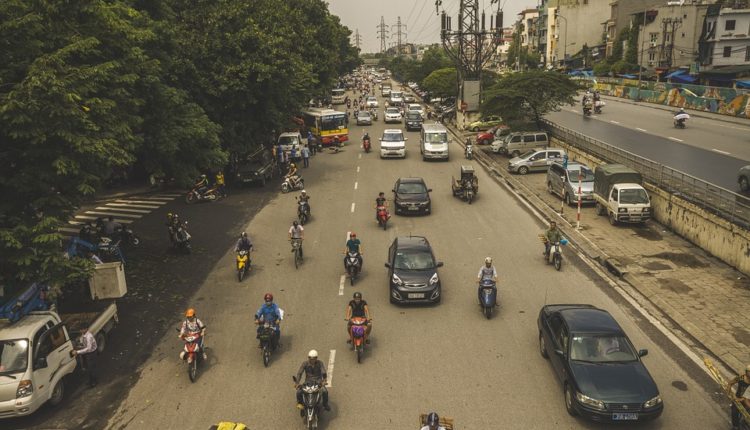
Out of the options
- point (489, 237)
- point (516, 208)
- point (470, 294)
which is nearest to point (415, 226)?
point (489, 237)

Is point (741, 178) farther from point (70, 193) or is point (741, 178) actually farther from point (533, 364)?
point (70, 193)

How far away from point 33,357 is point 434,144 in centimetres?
3114

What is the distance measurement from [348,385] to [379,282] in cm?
628

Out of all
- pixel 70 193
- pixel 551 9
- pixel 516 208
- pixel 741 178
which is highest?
pixel 551 9

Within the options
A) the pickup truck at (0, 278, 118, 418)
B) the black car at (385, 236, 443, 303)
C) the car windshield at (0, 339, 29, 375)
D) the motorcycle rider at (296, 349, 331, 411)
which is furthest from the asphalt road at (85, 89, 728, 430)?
the car windshield at (0, 339, 29, 375)

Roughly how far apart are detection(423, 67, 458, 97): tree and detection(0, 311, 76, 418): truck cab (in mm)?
64539

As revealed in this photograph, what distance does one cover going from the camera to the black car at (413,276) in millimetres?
15836

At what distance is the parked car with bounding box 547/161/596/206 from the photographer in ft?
88.6

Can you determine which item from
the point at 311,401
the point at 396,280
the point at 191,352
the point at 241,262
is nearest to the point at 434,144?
the point at 241,262

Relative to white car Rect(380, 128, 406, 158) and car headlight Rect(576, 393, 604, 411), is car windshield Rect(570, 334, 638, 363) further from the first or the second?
white car Rect(380, 128, 406, 158)

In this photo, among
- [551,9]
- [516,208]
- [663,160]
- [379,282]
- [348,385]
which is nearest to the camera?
[348,385]

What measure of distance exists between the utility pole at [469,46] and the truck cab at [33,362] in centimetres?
4887

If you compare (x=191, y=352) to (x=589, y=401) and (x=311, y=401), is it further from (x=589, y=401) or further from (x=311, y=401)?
(x=589, y=401)

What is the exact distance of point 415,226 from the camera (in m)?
24.4
